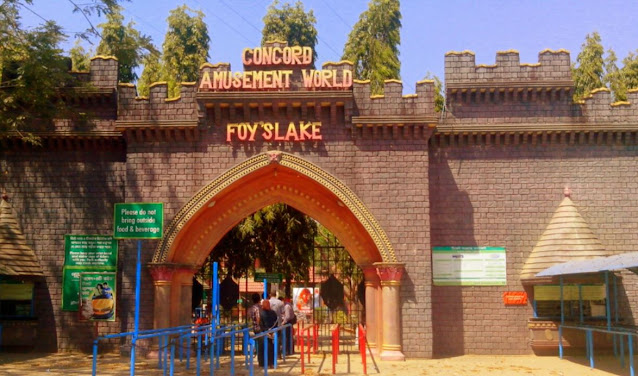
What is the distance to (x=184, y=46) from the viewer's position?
3656 centimetres

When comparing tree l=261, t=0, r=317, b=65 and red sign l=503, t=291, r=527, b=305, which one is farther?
tree l=261, t=0, r=317, b=65

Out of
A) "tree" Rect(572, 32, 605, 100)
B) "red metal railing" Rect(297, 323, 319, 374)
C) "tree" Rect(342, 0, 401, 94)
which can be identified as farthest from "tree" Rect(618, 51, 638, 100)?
"red metal railing" Rect(297, 323, 319, 374)

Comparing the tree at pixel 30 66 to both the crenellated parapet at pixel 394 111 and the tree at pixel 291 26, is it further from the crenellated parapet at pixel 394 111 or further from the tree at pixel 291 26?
the tree at pixel 291 26

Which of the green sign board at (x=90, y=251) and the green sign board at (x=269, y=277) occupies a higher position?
the green sign board at (x=90, y=251)

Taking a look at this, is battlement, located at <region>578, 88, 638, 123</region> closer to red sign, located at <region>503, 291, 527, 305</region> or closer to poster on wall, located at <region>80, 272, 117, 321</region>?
red sign, located at <region>503, 291, 527, 305</region>

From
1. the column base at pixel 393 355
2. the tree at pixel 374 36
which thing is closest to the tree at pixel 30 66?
the column base at pixel 393 355

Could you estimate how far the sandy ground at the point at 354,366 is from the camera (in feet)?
47.5

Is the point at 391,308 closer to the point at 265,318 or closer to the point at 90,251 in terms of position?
the point at 265,318

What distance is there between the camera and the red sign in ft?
59.2

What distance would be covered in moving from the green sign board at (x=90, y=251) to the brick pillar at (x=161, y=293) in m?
1.80

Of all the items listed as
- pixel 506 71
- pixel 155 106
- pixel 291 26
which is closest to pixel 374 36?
pixel 291 26

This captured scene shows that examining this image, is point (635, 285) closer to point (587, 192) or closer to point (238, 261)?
point (587, 192)

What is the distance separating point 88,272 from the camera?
1850 centimetres

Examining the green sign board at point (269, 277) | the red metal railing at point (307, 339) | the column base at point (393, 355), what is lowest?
the column base at point (393, 355)
